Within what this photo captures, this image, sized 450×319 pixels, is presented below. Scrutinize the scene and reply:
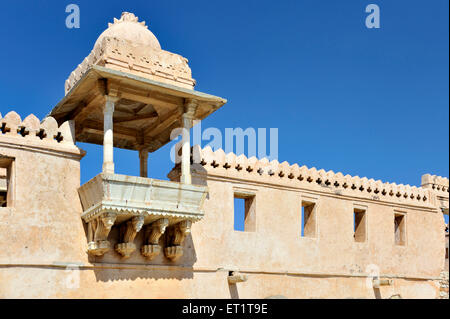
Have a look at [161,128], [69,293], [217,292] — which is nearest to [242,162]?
[161,128]

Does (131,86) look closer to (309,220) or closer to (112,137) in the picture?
(112,137)

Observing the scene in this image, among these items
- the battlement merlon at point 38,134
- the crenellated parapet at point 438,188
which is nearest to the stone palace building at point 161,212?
the battlement merlon at point 38,134

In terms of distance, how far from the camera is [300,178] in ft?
53.6

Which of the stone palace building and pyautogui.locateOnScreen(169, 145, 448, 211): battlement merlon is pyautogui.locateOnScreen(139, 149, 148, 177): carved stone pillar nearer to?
the stone palace building

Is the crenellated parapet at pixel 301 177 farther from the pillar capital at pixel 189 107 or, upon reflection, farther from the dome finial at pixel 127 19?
the dome finial at pixel 127 19

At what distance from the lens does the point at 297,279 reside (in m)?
15.7

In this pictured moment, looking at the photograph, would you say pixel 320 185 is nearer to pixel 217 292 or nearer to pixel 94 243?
pixel 217 292

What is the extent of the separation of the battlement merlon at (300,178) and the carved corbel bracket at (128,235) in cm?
209

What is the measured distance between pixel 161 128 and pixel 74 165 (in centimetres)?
269

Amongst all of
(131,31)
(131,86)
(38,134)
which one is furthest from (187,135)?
(38,134)

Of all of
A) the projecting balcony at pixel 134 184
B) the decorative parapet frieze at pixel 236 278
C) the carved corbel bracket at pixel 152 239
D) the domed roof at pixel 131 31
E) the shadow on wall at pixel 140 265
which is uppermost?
the domed roof at pixel 131 31

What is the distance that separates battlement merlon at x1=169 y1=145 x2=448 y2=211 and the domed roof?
2.66 meters

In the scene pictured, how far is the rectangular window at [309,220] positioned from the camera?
16.4 metres

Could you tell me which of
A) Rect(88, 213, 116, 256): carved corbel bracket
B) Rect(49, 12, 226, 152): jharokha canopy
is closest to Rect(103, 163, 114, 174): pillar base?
Rect(88, 213, 116, 256): carved corbel bracket
